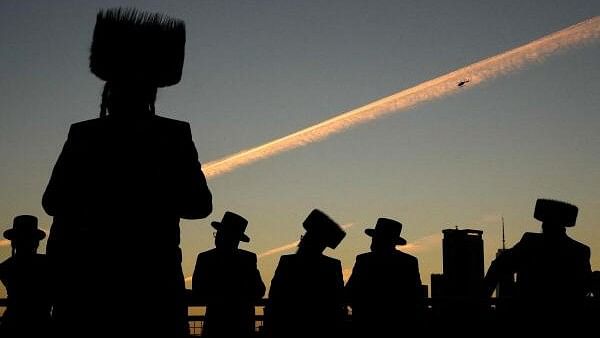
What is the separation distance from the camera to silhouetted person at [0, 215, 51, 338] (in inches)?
314

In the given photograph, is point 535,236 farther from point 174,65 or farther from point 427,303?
point 174,65

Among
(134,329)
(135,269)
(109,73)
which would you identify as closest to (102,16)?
(109,73)

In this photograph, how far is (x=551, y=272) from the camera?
952 centimetres

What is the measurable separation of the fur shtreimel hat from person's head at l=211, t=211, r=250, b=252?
305 inches

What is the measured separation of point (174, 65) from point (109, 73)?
0.29 meters

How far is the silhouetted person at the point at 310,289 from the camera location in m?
10.4

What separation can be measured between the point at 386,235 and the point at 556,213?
9.33 feet

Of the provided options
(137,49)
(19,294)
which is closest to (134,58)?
(137,49)

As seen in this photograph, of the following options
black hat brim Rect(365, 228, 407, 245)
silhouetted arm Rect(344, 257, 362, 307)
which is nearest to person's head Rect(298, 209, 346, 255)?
silhouetted arm Rect(344, 257, 362, 307)

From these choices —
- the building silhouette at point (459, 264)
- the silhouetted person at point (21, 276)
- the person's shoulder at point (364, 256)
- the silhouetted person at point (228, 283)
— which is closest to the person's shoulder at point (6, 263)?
the silhouetted person at point (21, 276)

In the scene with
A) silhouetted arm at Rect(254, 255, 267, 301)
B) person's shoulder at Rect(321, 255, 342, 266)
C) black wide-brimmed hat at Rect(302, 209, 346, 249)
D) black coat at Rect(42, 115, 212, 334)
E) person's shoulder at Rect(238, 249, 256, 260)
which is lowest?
black coat at Rect(42, 115, 212, 334)

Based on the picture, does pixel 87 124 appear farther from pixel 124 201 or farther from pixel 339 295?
pixel 339 295

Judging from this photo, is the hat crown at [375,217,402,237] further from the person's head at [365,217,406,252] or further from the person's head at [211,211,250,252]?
the person's head at [211,211,250,252]

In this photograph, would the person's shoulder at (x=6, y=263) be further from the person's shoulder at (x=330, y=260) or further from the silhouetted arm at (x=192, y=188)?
the silhouetted arm at (x=192, y=188)
